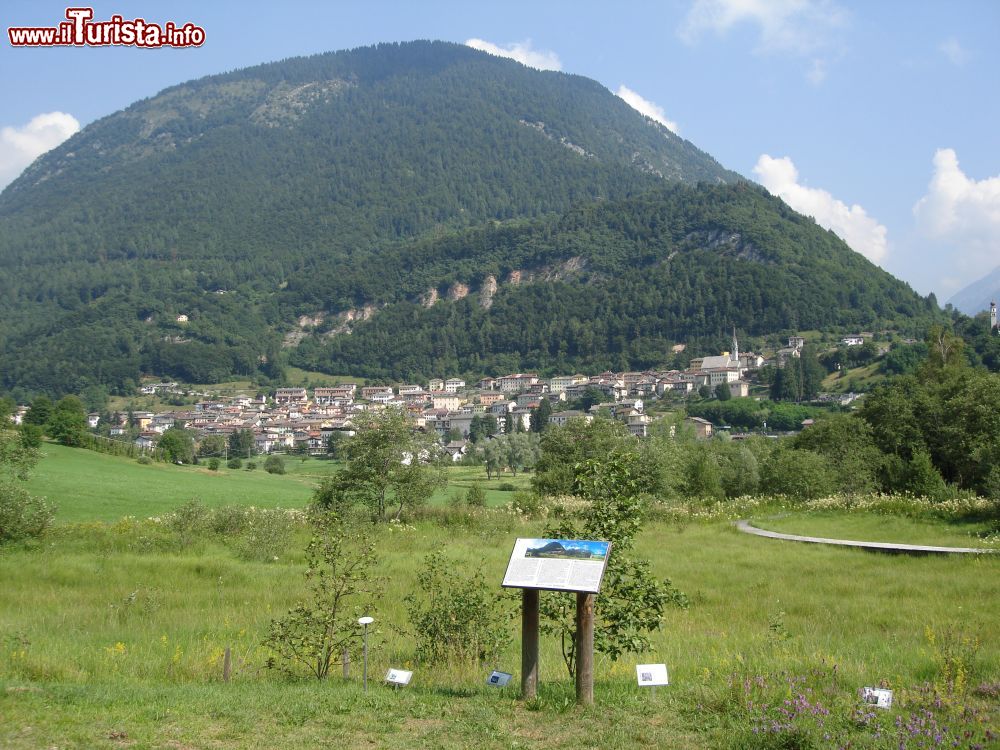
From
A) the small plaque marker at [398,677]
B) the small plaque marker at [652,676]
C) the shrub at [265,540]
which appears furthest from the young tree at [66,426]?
the small plaque marker at [652,676]

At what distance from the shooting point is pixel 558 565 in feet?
25.1

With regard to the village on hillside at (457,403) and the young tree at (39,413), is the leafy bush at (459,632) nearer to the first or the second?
the young tree at (39,413)

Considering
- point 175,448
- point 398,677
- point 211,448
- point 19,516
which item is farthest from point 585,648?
point 211,448

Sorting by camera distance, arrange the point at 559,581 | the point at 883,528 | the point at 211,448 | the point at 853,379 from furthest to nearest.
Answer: the point at 853,379 → the point at 211,448 → the point at 883,528 → the point at 559,581

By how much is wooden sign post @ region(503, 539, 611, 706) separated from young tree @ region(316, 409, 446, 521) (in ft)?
67.2

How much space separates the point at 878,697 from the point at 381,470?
22.9 metres

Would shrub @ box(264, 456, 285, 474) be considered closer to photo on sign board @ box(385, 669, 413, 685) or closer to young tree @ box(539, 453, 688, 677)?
young tree @ box(539, 453, 688, 677)

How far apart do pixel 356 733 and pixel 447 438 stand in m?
126

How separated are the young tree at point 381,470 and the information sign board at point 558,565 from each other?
2066cm

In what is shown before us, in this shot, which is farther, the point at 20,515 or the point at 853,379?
the point at 853,379

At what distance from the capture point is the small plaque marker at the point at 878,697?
7004 mm

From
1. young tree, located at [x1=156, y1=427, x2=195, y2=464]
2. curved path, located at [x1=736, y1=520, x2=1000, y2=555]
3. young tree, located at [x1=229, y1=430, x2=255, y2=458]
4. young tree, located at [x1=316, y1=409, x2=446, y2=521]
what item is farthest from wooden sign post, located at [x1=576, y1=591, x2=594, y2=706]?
young tree, located at [x1=229, y1=430, x2=255, y2=458]

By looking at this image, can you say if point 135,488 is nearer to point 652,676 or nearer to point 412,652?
point 412,652

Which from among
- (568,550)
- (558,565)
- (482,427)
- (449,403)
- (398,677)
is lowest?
(398,677)
